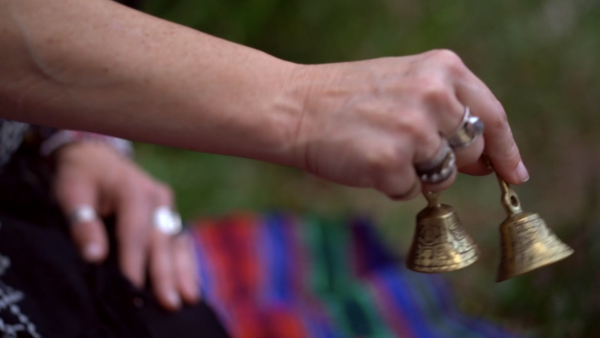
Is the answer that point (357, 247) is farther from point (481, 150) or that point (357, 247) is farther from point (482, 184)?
point (481, 150)

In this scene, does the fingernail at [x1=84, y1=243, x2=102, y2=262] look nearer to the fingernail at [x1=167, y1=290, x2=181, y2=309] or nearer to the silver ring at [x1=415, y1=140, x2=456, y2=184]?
the fingernail at [x1=167, y1=290, x2=181, y2=309]

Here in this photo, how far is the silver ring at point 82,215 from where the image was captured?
101 cm

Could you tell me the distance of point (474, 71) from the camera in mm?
2131

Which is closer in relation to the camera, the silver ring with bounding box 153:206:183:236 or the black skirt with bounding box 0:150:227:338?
the black skirt with bounding box 0:150:227:338

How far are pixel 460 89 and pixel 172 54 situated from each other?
302 mm

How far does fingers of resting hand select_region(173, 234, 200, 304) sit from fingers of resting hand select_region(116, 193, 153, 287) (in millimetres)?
62

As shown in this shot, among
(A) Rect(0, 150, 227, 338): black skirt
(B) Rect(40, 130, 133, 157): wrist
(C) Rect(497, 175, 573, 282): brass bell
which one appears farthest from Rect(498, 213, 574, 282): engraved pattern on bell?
(B) Rect(40, 130, 133, 157): wrist

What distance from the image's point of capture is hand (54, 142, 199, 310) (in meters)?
0.99

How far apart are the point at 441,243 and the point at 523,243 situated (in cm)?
10

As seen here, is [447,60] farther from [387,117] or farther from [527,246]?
[527,246]

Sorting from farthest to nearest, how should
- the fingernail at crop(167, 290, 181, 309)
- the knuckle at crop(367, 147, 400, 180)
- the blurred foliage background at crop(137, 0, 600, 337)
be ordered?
the blurred foliage background at crop(137, 0, 600, 337), the fingernail at crop(167, 290, 181, 309), the knuckle at crop(367, 147, 400, 180)

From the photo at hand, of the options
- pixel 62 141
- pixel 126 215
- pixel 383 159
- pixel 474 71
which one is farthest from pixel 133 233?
pixel 474 71

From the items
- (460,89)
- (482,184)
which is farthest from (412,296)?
(460,89)

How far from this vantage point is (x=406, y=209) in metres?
2.05
